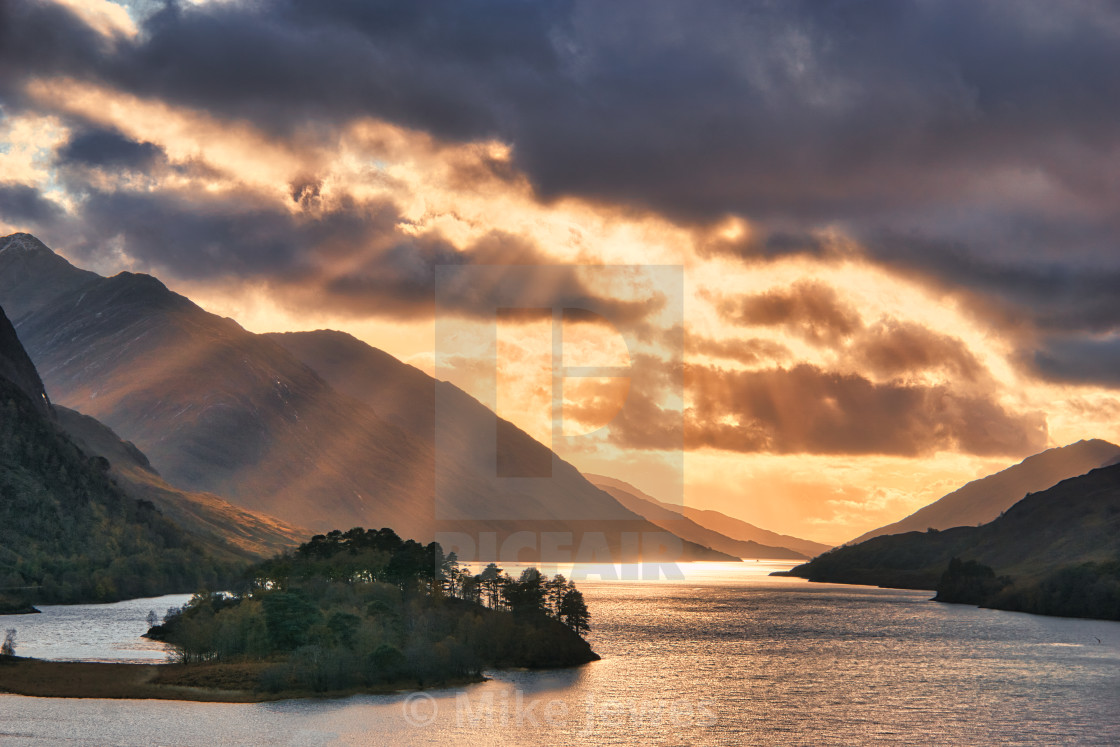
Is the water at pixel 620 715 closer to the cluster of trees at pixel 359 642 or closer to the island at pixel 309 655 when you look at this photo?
the island at pixel 309 655

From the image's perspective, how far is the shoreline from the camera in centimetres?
14488

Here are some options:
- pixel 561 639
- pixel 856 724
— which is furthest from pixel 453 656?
pixel 856 724

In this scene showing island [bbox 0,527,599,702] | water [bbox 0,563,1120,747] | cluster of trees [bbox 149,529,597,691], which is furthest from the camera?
cluster of trees [bbox 149,529,597,691]

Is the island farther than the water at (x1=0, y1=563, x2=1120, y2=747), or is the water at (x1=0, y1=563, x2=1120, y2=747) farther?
the island

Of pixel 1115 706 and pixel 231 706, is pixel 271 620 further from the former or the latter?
pixel 1115 706

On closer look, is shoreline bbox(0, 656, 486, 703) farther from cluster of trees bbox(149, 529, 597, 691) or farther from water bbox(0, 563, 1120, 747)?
water bbox(0, 563, 1120, 747)

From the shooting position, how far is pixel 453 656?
536 ft

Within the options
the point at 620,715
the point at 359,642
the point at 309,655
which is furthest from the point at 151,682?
the point at 620,715

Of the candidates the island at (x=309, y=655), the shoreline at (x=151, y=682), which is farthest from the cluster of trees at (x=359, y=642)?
the shoreline at (x=151, y=682)

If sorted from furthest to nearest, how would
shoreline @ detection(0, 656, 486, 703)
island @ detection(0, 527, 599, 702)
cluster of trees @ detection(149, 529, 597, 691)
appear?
cluster of trees @ detection(149, 529, 597, 691) → island @ detection(0, 527, 599, 702) → shoreline @ detection(0, 656, 486, 703)

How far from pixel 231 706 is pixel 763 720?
7185 cm

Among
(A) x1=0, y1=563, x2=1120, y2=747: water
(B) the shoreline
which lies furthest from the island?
(A) x1=0, y1=563, x2=1120, y2=747: water

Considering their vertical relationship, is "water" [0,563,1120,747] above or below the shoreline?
below

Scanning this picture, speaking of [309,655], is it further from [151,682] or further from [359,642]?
[151,682]
